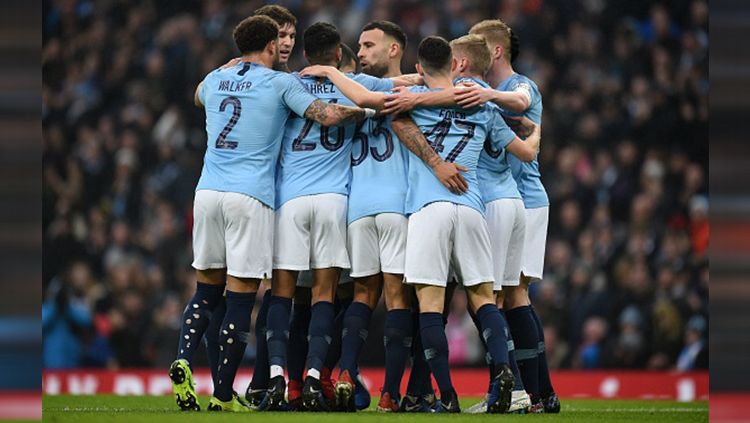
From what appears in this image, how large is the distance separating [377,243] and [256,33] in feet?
4.63

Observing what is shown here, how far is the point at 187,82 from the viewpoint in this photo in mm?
14328

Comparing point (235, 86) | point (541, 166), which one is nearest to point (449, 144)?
point (235, 86)

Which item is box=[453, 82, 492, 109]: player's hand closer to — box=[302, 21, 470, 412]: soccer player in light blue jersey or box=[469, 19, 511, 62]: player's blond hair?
box=[302, 21, 470, 412]: soccer player in light blue jersey

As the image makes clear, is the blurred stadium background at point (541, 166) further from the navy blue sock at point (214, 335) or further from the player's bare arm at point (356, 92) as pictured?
the player's bare arm at point (356, 92)

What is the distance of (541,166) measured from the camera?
44.1 feet

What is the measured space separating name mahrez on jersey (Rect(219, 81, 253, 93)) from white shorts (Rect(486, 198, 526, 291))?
1.60 metres

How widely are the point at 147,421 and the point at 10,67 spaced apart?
3495mm

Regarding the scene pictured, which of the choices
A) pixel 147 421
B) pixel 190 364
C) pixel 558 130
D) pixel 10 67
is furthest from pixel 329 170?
pixel 558 130

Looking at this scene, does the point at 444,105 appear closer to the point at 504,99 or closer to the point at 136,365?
the point at 504,99

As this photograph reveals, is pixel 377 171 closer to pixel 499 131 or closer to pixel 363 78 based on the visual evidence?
pixel 363 78

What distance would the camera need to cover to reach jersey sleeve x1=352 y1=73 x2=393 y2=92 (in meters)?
6.39

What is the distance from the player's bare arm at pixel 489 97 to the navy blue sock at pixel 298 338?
1.64 m

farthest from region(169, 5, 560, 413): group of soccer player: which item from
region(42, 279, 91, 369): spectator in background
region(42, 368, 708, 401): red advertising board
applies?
region(42, 279, 91, 369): spectator in background

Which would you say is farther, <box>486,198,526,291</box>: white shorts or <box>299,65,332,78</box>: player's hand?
<box>486,198,526,291</box>: white shorts
